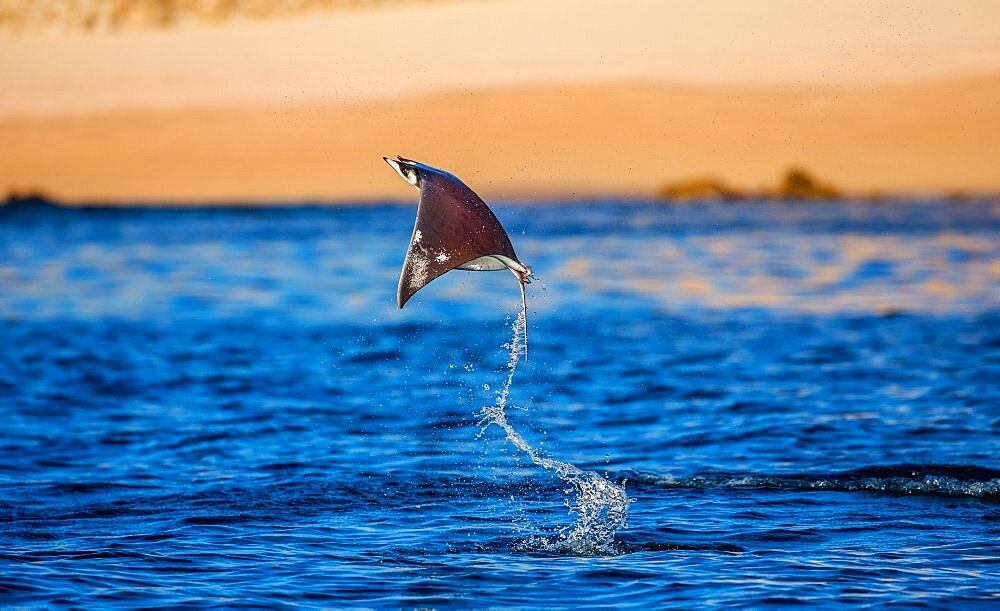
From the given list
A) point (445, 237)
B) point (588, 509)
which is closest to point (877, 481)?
point (588, 509)

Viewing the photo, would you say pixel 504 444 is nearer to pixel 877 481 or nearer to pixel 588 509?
pixel 588 509

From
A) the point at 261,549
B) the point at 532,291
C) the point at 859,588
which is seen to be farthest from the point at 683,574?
the point at 532,291

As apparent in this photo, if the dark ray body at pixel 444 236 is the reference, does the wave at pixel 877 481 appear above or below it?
below

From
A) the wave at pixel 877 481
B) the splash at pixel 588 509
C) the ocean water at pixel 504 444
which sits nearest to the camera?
the ocean water at pixel 504 444

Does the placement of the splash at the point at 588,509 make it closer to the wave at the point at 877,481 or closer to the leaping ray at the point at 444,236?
the wave at the point at 877,481

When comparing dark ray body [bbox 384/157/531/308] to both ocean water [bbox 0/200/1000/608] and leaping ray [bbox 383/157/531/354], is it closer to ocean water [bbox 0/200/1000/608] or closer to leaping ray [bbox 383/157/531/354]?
leaping ray [bbox 383/157/531/354]

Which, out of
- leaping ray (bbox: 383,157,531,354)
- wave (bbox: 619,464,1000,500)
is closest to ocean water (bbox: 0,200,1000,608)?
wave (bbox: 619,464,1000,500)

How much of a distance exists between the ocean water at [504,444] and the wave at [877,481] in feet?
0.16

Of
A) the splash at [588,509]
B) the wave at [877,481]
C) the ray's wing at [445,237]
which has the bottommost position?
the splash at [588,509]

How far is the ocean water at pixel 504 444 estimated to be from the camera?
34.7ft

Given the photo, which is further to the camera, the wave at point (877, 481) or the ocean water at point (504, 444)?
the wave at point (877, 481)

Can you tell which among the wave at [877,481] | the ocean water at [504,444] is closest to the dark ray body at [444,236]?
the ocean water at [504,444]

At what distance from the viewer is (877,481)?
45.7 ft

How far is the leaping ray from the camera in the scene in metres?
10.6
